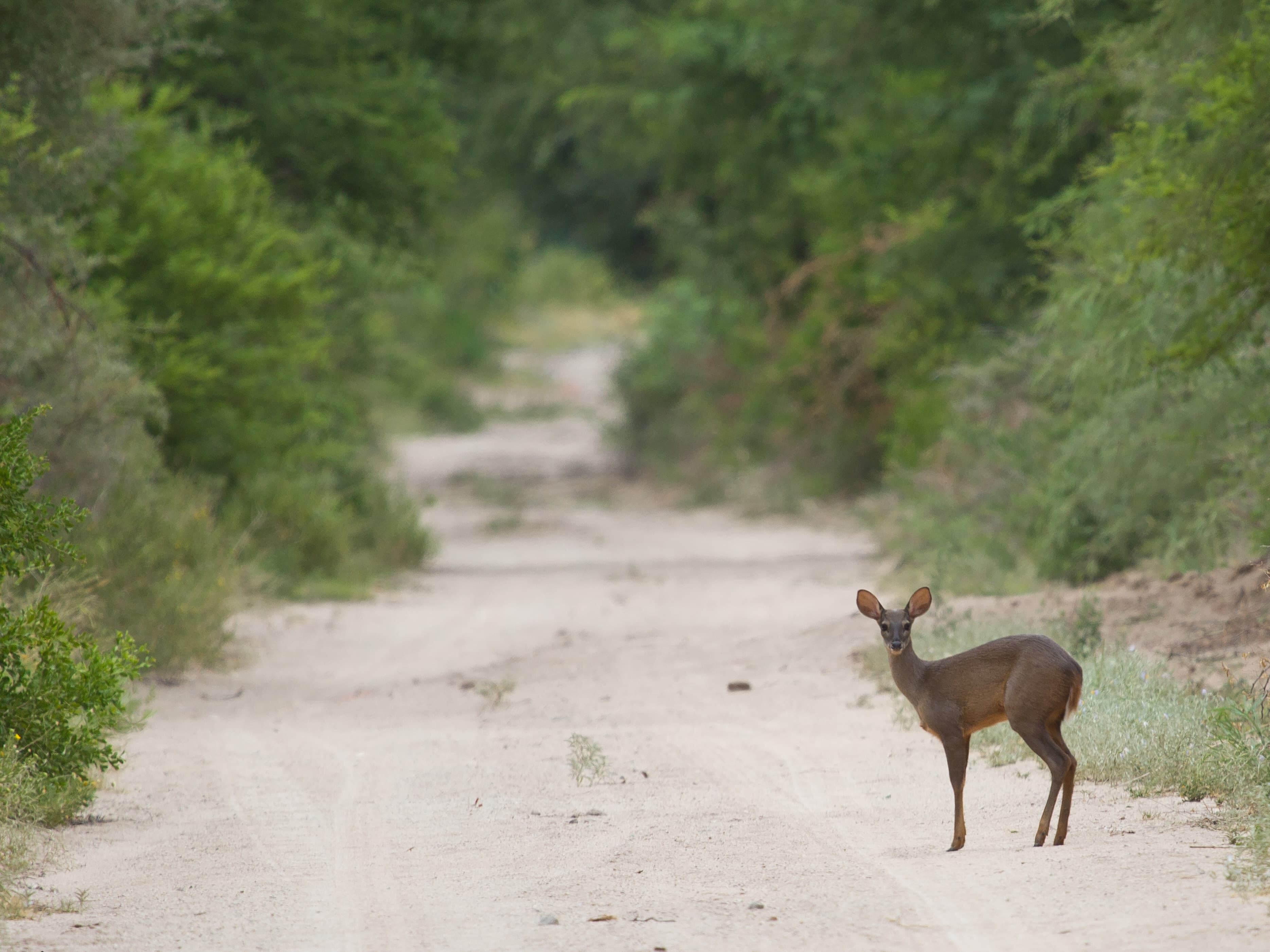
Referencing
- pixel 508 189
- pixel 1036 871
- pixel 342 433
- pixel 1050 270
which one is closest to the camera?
pixel 1036 871

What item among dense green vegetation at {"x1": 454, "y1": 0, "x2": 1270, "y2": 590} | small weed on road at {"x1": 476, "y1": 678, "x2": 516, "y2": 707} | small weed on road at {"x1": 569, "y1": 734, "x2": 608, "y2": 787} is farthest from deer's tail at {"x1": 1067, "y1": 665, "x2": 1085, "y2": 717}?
small weed on road at {"x1": 476, "y1": 678, "x2": 516, "y2": 707}

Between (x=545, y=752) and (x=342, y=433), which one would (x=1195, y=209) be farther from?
(x=342, y=433)

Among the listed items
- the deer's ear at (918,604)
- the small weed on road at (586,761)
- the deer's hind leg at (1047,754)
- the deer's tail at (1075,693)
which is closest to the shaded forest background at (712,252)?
the small weed on road at (586,761)

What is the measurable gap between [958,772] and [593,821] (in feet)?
5.65

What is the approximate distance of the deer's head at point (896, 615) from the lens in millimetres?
6512

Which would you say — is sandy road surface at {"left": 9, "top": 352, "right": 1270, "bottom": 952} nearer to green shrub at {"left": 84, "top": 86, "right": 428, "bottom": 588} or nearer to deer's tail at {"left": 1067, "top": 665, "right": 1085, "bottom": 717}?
deer's tail at {"left": 1067, "top": 665, "right": 1085, "bottom": 717}

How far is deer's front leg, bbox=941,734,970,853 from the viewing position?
6.21m

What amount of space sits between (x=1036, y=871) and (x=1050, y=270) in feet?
38.0

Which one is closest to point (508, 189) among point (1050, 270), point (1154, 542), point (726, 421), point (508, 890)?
A: point (726, 421)

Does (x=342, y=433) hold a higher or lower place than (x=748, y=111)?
lower

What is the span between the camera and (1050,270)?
54.2 ft

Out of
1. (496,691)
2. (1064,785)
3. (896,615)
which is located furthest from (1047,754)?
(496,691)

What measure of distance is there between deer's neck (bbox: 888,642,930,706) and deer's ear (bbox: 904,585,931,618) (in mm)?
135

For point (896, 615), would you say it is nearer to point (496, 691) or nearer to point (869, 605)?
point (869, 605)
